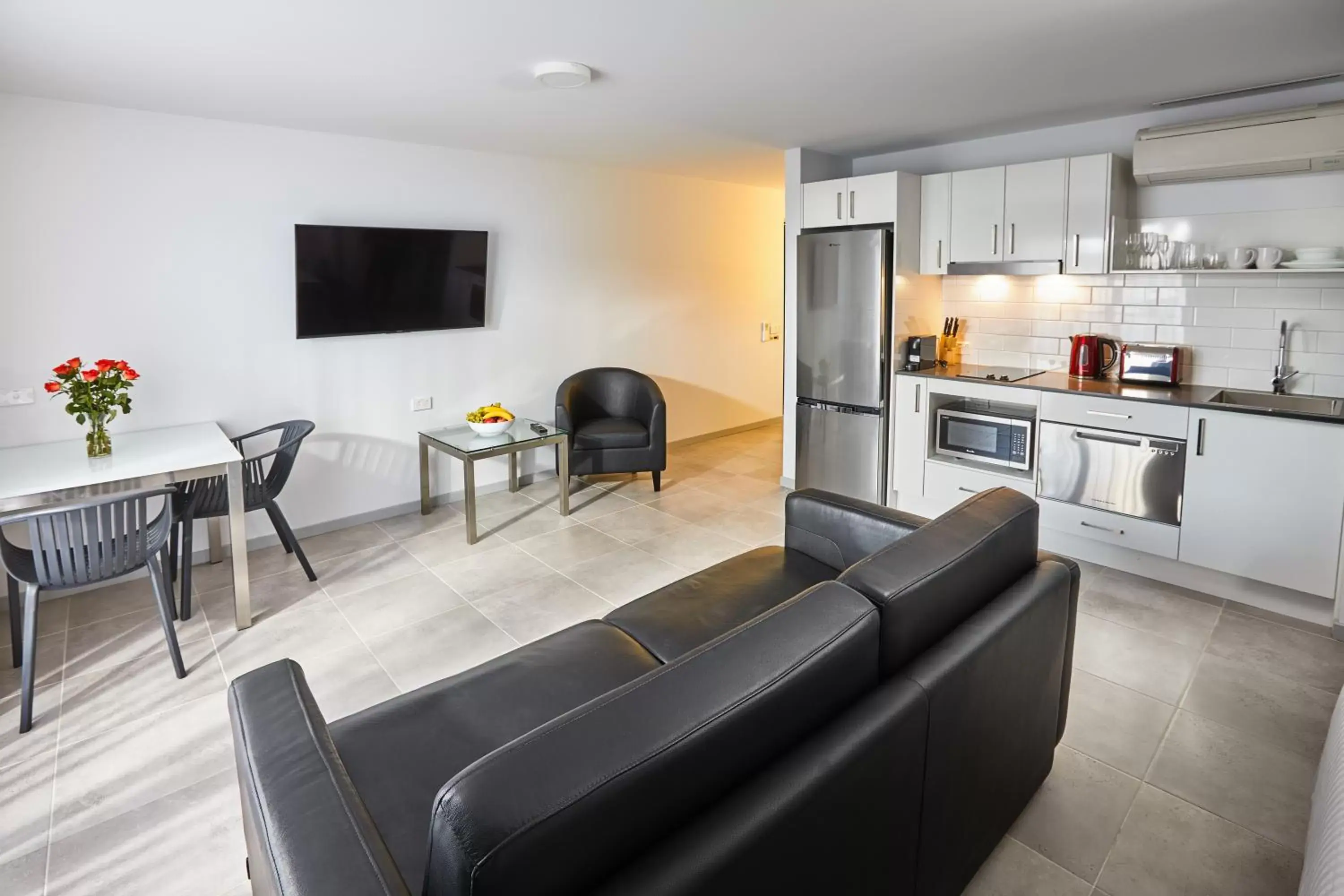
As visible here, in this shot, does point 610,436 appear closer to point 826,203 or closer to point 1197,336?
point 826,203

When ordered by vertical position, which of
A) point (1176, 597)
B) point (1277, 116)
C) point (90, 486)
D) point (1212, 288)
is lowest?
point (1176, 597)

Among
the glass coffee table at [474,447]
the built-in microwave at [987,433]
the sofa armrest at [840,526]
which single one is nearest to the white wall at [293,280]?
the glass coffee table at [474,447]

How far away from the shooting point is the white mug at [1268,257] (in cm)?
366

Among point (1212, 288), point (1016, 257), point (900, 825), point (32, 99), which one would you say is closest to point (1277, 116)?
point (1212, 288)

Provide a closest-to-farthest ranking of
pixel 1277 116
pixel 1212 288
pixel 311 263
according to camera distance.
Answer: pixel 1277 116 → pixel 1212 288 → pixel 311 263

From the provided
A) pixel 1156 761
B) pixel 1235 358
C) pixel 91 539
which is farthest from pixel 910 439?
pixel 91 539

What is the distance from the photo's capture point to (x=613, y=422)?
5.81 meters

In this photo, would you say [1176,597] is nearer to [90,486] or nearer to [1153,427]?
[1153,427]

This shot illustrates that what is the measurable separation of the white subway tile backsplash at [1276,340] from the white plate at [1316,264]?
368 millimetres

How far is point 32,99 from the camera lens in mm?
3598

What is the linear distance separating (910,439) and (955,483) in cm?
39

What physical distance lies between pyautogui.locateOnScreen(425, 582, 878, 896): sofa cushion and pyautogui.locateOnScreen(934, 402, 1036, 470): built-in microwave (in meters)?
3.24

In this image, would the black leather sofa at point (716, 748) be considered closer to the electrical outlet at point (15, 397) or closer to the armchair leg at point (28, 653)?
the armchair leg at point (28, 653)

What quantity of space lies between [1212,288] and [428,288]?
4.53 m
